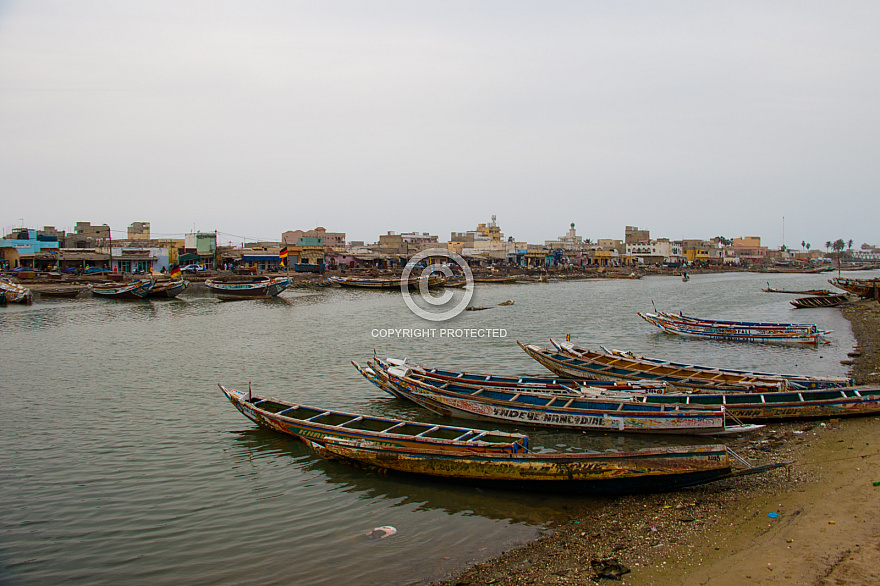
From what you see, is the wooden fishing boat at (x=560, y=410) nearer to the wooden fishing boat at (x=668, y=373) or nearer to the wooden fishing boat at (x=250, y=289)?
the wooden fishing boat at (x=668, y=373)

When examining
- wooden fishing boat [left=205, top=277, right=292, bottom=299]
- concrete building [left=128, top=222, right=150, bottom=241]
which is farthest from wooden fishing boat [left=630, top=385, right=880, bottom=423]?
concrete building [left=128, top=222, right=150, bottom=241]

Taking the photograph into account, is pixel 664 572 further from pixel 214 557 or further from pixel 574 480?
pixel 214 557

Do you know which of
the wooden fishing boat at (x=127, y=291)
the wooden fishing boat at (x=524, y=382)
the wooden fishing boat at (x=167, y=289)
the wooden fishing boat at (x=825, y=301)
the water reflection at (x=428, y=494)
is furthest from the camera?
the wooden fishing boat at (x=167, y=289)

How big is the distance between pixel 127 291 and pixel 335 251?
37.3 meters

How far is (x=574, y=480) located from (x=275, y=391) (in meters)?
10.1

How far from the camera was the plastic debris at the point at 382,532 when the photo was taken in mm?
7414

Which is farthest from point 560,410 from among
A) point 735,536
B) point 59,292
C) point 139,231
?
point 139,231

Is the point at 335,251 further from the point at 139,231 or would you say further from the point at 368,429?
the point at 368,429

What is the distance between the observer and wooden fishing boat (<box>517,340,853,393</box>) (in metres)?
12.0

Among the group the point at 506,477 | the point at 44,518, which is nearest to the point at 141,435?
the point at 44,518

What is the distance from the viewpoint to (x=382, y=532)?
7.50 metres

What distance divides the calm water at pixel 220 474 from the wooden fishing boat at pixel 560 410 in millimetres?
411

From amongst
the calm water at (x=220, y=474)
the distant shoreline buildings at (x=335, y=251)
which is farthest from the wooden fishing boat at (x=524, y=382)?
the distant shoreline buildings at (x=335, y=251)

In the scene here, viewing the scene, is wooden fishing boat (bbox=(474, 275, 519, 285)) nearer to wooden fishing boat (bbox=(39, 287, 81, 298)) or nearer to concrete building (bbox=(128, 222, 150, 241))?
wooden fishing boat (bbox=(39, 287, 81, 298))
